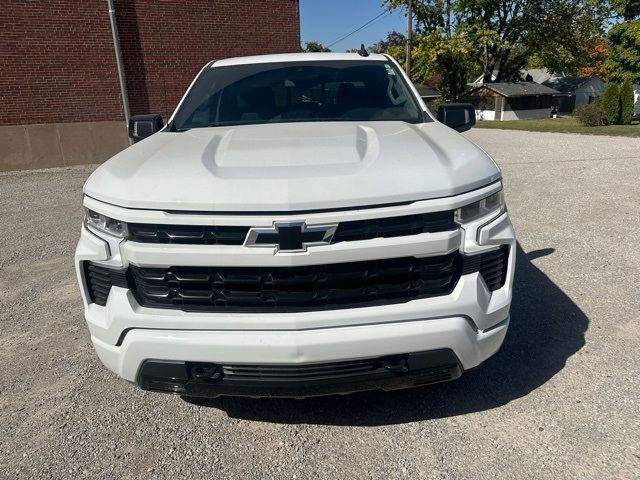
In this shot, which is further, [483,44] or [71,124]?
[483,44]

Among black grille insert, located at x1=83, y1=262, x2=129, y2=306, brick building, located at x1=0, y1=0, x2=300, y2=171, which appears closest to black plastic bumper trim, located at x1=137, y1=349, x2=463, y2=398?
black grille insert, located at x1=83, y1=262, x2=129, y2=306

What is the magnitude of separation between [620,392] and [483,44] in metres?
41.5

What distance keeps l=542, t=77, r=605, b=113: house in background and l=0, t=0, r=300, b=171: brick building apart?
55314 millimetres

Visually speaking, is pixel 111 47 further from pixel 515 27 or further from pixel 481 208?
pixel 515 27

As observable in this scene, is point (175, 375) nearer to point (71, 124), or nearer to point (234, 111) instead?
point (234, 111)

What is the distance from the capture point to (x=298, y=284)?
1.95 meters

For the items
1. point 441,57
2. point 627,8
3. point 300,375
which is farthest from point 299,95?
point 627,8

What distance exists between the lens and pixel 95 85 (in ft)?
38.6

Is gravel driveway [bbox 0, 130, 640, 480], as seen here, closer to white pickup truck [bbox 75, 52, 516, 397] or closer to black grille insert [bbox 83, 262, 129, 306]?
white pickup truck [bbox 75, 52, 516, 397]

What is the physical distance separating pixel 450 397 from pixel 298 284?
1.24 m

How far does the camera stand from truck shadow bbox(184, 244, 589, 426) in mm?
2494

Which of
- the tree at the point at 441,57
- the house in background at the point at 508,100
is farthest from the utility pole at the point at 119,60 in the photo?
the house in background at the point at 508,100

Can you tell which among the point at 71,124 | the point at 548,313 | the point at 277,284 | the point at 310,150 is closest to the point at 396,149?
the point at 310,150

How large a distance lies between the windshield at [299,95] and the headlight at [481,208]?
1.11 metres
